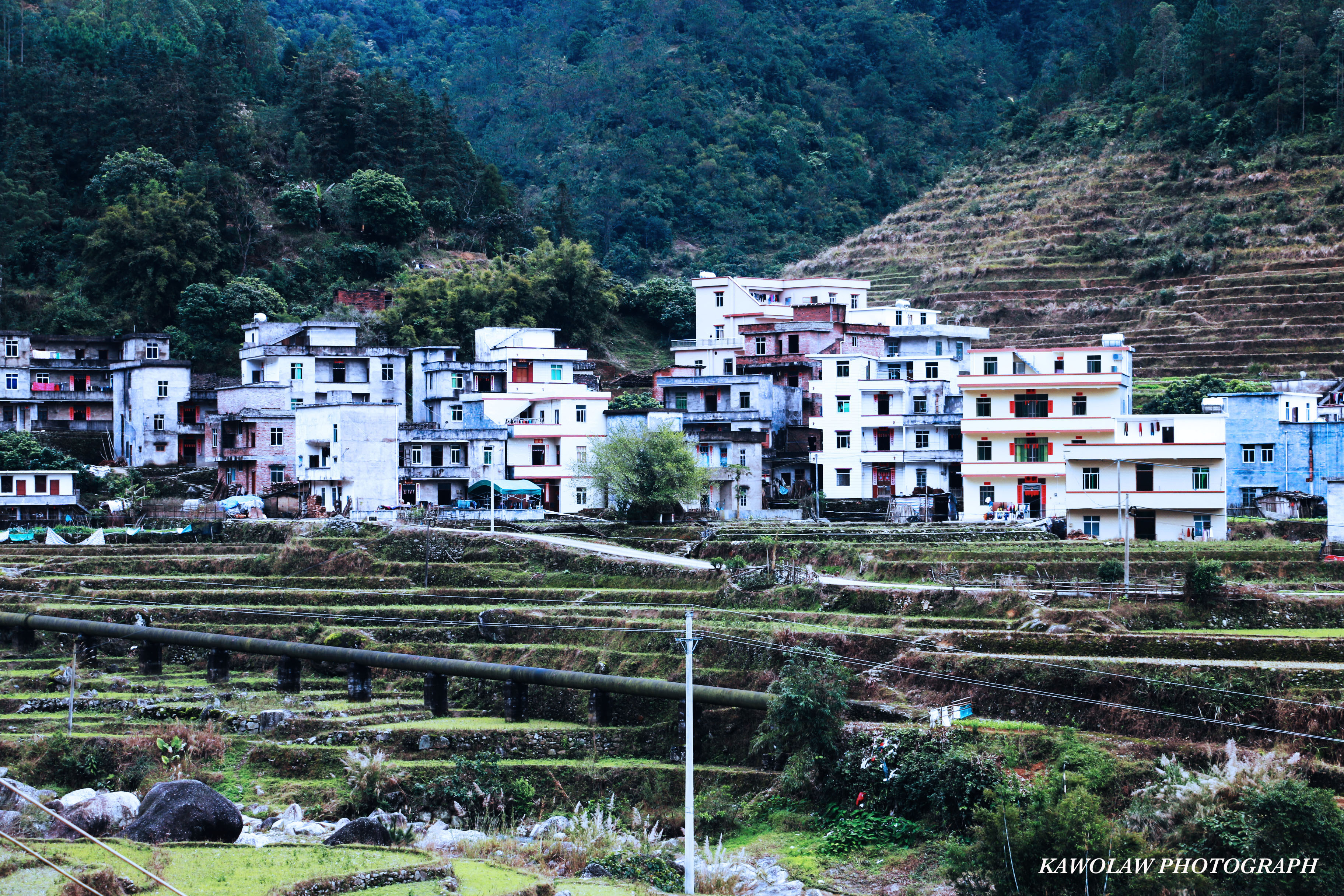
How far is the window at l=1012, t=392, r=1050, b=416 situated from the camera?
49.1 m

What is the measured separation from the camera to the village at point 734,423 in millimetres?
47969

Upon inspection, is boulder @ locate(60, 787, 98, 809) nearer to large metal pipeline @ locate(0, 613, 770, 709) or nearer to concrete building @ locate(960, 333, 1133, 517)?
large metal pipeline @ locate(0, 613, 770, 709)

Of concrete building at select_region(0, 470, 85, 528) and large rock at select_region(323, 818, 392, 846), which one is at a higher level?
concrete building at select_region(0, 470, 85, 528)

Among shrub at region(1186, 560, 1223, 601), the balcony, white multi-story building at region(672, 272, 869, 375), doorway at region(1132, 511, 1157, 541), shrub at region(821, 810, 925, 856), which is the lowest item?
shrub at region(821, 810, 925, 856)

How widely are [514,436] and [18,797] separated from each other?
94.8 ft

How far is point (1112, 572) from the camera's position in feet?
118

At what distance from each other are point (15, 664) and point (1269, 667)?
104ft

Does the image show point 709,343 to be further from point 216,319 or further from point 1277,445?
point 1277,445

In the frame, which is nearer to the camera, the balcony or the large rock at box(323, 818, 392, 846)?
the large rock at box(323, 818, 392, 846)

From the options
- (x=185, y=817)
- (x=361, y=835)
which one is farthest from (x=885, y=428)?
(x=185, y=817)

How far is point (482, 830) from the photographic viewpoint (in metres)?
28.4

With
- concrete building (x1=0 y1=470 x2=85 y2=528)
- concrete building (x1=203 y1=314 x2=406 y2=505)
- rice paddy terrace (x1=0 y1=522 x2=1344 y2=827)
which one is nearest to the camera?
rice paddy terrace (x1=0 y1=522 x2=1344 y2=827)

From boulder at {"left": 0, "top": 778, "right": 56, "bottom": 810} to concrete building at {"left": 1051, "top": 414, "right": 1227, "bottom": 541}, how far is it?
30182 mm

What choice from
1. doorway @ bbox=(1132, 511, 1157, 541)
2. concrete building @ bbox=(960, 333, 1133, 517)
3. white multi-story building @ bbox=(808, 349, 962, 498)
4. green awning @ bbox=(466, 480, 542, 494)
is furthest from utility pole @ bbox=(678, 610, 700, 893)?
green awning @ bbox=(466, 480, 542, 494)
